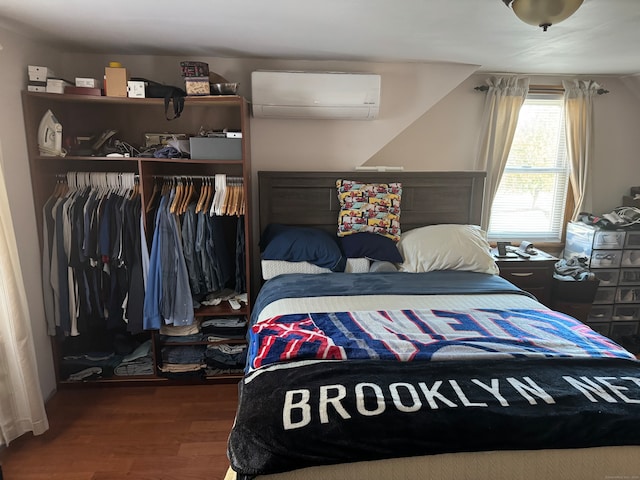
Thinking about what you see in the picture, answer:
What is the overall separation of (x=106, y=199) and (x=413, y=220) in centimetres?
217

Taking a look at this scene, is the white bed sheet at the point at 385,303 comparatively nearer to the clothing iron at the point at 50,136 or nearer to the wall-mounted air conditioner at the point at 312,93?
the wall-mounted air conditioner at the point at 312,93

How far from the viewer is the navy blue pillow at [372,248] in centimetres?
288

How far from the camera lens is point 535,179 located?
3.71 m

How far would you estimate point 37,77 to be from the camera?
241cm

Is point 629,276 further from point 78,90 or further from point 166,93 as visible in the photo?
point 78,90

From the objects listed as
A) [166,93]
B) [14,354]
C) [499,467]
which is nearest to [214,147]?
[166,93]

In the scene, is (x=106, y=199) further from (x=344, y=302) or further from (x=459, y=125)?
(x=459, y=125)

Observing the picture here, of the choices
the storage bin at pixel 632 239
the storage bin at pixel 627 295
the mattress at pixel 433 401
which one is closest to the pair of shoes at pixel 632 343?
the storage bin at pixel 627 295

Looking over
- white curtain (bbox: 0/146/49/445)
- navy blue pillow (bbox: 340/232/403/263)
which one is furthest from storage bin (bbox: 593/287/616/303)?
white curtain (bbox: 0/146/49/445)

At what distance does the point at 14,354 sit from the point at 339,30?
7.80 ft

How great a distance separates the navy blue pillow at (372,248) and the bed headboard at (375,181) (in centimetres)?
29

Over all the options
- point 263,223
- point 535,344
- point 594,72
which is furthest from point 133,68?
point 594,72

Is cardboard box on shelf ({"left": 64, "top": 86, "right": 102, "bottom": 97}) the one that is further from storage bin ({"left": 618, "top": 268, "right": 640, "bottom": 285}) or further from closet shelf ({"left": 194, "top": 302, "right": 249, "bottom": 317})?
storage bin ({"left": 618, "top": 268, "right": 640, "bottom": 285})

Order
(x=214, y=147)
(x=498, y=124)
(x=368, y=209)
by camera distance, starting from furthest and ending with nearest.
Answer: (x=498, y=124) < (x=368, y=209) < (x=214, y=147)
